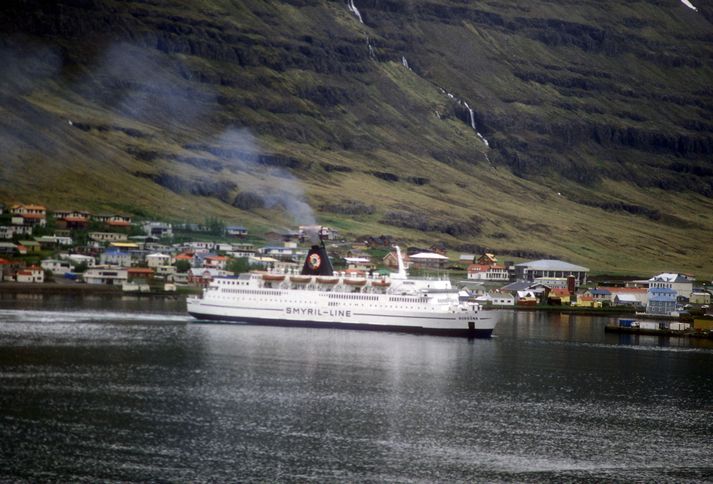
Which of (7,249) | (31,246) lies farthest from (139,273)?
(7,249)

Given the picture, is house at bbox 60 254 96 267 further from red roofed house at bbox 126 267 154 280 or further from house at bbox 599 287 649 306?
house at bbox 599 287 649 306

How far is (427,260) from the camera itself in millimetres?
180000

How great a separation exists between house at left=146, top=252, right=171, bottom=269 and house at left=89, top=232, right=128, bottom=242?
12.6 meters

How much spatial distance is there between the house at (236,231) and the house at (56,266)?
3659 centimetres

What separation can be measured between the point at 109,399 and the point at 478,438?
728 inches

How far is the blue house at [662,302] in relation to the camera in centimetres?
14125

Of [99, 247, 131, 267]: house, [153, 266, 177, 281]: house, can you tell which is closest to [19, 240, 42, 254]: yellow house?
[99, 247, 131, 267]: house

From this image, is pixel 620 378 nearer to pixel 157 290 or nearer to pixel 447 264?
pixel 157 290

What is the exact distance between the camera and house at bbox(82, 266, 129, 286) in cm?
14638

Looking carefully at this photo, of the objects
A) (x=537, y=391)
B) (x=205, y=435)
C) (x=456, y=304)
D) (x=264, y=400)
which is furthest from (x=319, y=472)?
(x=456, y=304)

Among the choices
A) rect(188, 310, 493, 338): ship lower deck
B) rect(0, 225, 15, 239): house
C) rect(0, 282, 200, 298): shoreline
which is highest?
rect(0, 225, 15, 239): house

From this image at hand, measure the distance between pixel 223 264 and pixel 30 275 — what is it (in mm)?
25162

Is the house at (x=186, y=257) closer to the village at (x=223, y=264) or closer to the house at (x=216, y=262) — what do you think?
the village at (x=223, y=264)

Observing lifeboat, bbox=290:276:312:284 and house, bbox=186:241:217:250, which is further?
house, bbox=186:241:217:250
